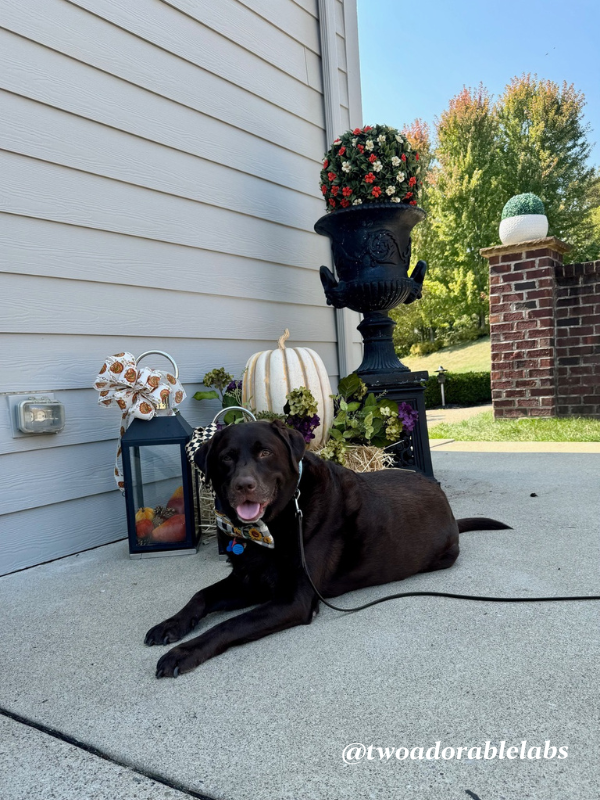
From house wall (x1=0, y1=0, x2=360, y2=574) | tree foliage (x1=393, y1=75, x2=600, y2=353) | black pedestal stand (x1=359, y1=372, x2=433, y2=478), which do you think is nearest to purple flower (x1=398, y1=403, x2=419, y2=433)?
black pedestal stand (x1=359, y1=372, x2=433, y2=478)

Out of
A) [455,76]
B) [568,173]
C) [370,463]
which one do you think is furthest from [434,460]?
[455,76]

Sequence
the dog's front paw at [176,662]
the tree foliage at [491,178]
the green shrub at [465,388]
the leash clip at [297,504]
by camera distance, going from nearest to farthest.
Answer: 1. the dog's front paw at [176,662]
2. the leash clip at [297,504]
3. the green shrub at [465,388]
4. the tree foliage at [491,178]

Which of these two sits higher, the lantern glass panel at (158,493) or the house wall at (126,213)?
the house wall at (126,213)

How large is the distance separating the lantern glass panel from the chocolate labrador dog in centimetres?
71

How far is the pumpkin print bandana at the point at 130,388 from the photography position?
2549 millimetres

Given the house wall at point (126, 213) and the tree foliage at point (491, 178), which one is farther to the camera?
the tree foliage at point (491, 178)

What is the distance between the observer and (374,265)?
3.58 metres

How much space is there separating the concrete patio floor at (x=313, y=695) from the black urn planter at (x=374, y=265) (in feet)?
5.78

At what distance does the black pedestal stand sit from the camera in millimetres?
3514

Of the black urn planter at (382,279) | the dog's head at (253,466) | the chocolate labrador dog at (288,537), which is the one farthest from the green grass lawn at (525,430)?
the dog's head at (253,466)

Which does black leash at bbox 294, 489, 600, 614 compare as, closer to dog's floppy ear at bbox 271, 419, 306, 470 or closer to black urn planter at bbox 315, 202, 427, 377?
dog's floppy ear at bbox 271, 419, 306, 470

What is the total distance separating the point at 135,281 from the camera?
2.99 metres

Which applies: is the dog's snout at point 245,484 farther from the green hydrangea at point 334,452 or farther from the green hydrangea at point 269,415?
the green hydrangea at point 334,452

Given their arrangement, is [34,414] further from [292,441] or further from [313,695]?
[313,695]
